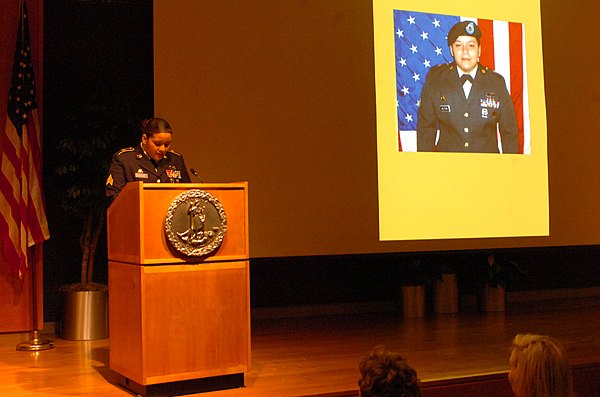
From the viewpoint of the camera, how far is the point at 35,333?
5078 mm

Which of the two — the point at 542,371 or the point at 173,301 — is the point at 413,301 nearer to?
the point at 173,301

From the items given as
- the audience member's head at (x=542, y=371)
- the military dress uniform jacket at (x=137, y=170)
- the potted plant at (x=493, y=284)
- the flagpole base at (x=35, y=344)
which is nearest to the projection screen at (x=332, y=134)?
the potted plant at (x=493, y=284)

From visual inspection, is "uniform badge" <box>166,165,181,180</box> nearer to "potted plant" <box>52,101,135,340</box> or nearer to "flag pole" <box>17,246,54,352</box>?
"potted plant" <box>52,101,135,340</box>

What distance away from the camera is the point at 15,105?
507cm

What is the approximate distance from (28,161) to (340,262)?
2720 mm

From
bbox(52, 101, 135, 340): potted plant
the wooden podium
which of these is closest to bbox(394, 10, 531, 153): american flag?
bbox(52, 101, 135, 340): potted plant

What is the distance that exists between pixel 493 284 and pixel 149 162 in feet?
12.2

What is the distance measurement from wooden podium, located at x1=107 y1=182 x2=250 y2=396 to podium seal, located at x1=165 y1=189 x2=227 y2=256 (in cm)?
3

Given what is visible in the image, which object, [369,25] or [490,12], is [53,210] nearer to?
[369,25]

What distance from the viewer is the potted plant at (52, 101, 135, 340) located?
5.23 meters

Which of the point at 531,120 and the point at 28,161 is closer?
the point at 28,161

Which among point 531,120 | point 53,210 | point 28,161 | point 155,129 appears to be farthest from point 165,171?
point 531,120

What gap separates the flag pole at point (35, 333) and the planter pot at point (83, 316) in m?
0.20

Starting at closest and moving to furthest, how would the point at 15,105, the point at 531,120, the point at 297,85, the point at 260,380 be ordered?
the point at 260,380, the point at 15,105, the point at 297,85, the point at 531,120
